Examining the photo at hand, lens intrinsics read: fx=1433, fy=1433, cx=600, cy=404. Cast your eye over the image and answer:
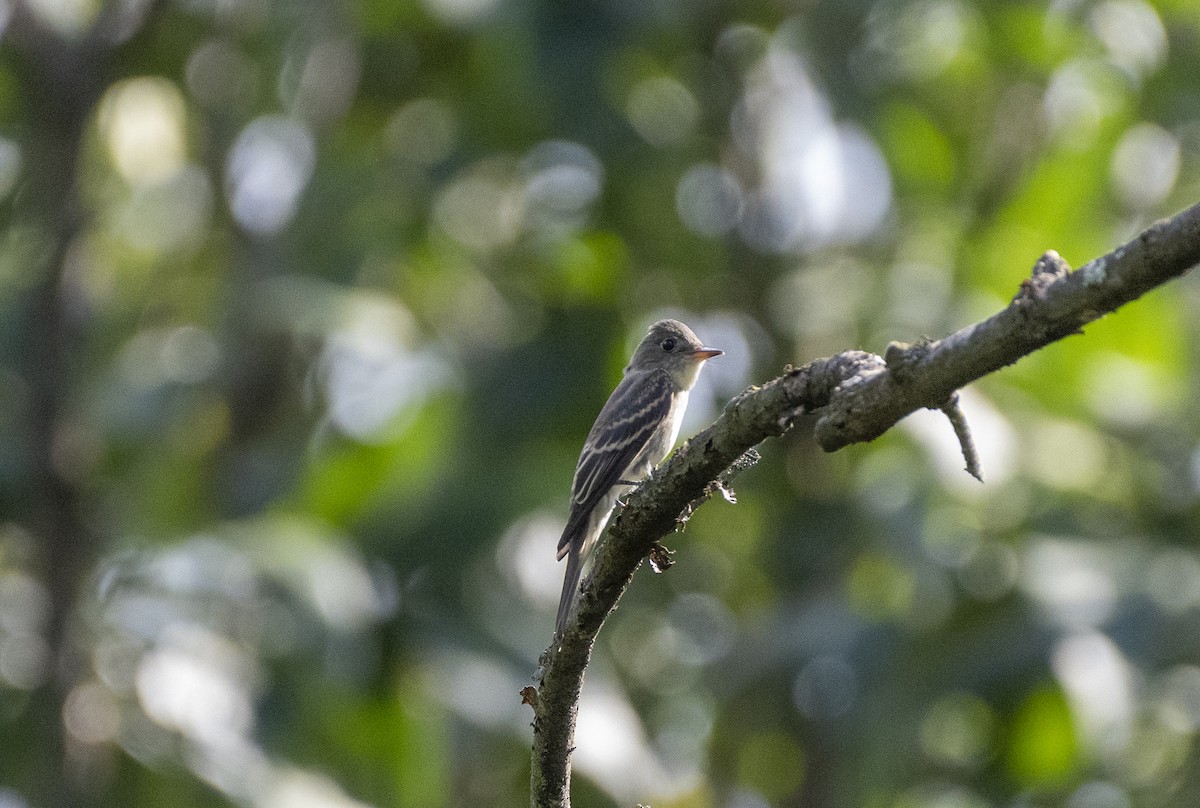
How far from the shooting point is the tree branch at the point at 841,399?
217cm

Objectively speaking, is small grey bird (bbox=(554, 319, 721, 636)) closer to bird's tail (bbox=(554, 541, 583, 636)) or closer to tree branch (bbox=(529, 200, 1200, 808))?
bird's tail (bbox=(554, 541, 583, 636))

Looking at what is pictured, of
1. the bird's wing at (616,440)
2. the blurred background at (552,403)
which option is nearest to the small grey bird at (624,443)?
the bird's wing at (616,440)

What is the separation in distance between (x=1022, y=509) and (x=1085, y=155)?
2.31 m

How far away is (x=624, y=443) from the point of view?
18.3 feet

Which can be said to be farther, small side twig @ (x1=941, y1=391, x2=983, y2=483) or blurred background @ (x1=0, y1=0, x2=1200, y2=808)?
blurred background @ (x1=0, y1=0, x2=1200, y2=808)

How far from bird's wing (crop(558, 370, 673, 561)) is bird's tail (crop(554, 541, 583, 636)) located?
1.5 inches

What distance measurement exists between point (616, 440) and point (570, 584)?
1.09m

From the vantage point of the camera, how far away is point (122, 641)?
8.46 m

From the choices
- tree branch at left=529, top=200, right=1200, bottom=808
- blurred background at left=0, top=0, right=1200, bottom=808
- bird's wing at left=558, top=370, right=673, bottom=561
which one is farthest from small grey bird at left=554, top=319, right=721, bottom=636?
blurred background at left=0, top=0, right=1200, bottom=808

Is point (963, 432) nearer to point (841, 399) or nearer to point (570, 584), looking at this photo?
point (841, 399)

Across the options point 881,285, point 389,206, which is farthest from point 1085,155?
point 389,206

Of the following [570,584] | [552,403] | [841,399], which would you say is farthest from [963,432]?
[552,403]

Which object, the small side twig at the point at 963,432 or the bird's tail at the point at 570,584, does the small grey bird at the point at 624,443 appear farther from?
the small side twig at the point at 963,432

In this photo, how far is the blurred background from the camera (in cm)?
793
